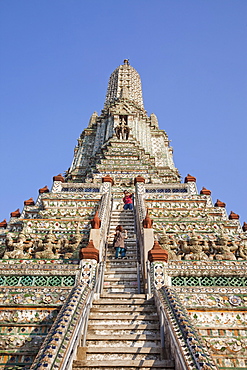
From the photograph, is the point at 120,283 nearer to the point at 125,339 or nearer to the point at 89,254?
the point at 89,254

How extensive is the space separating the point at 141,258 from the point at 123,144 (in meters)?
17.3

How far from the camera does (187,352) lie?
14.7 feet

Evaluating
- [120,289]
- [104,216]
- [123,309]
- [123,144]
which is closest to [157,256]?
[120,289]

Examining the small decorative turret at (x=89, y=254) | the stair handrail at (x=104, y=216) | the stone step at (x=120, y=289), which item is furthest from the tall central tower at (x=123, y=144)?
the stone step at (x=120, y=289)

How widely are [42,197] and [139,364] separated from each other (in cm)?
1119

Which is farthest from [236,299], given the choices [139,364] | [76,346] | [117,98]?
[117,98]

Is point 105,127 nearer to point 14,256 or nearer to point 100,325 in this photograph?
point 14,256

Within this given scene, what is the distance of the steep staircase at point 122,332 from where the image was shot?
17.6 feet

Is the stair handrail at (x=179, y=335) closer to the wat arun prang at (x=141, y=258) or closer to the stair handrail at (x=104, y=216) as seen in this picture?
the wat arun prang at (x=141, y=258)

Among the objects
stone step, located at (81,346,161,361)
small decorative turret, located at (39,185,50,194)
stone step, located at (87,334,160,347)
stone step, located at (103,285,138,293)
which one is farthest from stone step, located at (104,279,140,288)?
small decorative turret, located at (39,185,50,194)

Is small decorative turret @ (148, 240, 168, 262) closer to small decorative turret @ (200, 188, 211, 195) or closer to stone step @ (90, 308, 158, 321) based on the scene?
stone step @ (90, 308, 158, 321)

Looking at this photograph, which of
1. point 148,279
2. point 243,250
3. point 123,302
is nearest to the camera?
point 123,302

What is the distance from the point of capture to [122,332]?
632cm

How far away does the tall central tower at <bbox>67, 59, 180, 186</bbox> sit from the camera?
73.9ft
